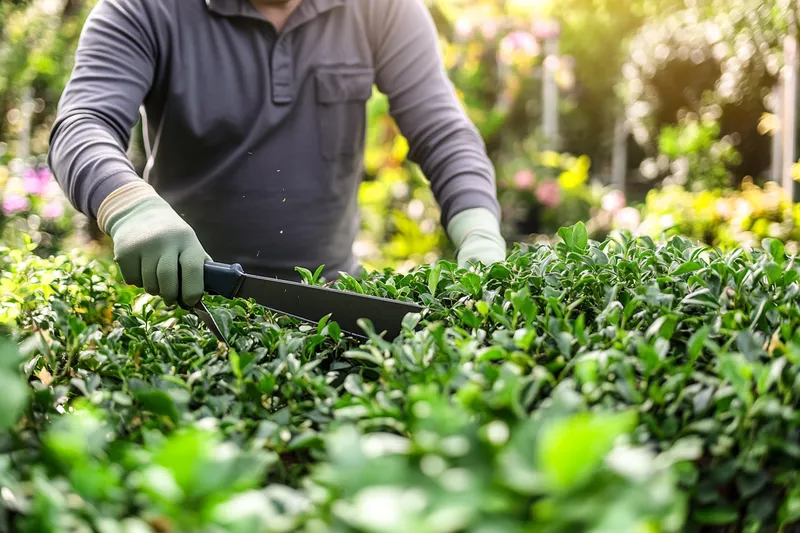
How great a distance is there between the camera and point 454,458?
0.65 m

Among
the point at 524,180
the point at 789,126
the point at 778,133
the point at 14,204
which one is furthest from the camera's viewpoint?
the point at 524,180

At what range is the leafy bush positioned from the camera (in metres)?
5.04

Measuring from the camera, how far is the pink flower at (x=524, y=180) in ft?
27.5

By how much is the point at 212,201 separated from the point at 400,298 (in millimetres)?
1234

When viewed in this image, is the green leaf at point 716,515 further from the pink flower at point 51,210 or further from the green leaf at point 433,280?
the pink flower at point 51,210

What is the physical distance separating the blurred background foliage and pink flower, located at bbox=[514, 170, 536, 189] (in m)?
0.02

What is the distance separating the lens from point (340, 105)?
8.27ft

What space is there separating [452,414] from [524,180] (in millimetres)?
7924

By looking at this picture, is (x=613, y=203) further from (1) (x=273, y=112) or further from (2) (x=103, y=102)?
(2) (x=103, y=102)

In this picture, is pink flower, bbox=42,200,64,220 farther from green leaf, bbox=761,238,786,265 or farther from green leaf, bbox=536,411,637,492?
green leaf, bbox=536,411,637,492

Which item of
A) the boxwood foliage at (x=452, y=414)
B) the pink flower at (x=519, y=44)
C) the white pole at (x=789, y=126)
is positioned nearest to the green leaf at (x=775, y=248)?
the boxwood foliage at (x=452, y=414)

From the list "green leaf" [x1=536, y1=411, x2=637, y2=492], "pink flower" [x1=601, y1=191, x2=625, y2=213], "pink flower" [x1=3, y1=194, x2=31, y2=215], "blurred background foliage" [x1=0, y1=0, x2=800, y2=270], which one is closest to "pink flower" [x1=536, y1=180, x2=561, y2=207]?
"blurred background foliage" [x1=0, y1=0, x2=800, y2=270]

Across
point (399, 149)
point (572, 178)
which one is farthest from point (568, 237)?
point (572, 178)

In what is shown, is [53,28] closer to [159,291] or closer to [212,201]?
[212,201]
